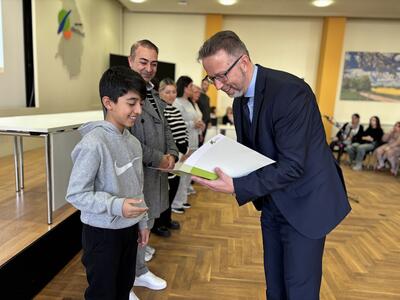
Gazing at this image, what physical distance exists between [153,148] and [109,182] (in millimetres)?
571

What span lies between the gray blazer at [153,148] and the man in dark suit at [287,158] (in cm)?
65

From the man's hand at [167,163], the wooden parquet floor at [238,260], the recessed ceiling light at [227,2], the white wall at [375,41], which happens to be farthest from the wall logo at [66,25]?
the white wall at [375,41]

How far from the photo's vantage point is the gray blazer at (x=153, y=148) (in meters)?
1.80

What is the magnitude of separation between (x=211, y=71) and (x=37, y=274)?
5.30 feet

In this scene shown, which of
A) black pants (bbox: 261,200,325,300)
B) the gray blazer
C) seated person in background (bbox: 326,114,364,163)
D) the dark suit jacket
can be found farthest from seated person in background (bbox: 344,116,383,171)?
the dark suit jacket

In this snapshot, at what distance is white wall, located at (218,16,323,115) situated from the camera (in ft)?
24.4

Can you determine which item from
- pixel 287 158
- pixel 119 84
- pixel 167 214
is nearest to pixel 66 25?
pixel 167 214

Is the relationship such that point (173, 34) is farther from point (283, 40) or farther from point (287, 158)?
point (287, 158)

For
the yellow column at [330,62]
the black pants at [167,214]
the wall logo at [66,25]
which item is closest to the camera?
the black pants at [167,214]

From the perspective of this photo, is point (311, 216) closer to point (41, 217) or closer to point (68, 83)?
point (41, 217)

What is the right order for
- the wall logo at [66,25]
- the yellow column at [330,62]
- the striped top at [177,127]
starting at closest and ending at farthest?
the striped top at [177,127] → the wall logo at [66,25] → the yellow column at [330,62]

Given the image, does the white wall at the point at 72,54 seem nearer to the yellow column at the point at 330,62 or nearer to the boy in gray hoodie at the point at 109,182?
the boy in gray hoodie at the point at 109,182

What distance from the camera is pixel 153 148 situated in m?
1.87

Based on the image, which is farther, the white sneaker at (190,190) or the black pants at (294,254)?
the white sneaker at (190,190)
